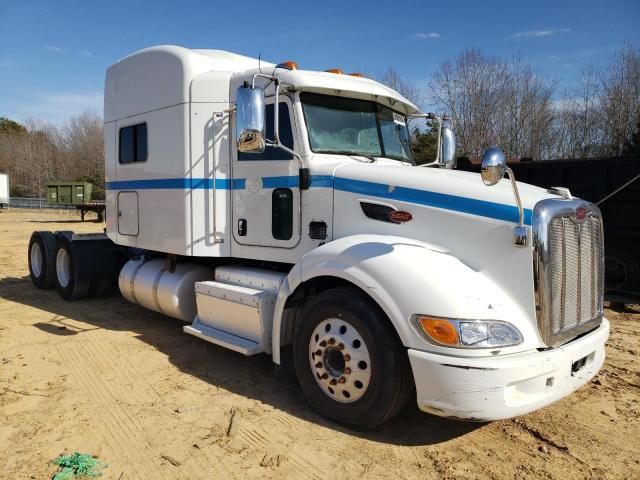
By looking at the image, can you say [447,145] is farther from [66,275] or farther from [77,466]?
[66,275]

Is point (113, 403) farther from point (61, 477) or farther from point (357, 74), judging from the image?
point (357, 74)

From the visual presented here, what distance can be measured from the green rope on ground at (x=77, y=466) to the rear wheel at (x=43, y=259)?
19.8 feet

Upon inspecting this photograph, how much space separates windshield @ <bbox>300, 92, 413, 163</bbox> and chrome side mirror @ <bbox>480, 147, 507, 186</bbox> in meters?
1.83

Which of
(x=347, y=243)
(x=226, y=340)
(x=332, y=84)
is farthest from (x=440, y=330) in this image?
(x=332, y=84)

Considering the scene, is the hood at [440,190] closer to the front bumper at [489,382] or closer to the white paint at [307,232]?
the white paint at [307,232]

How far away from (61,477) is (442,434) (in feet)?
8.61

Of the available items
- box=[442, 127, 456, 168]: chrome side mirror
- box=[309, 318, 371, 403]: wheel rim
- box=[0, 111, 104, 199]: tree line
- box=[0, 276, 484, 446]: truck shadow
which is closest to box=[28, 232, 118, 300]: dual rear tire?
box=[0, 276, 484, 446]: truck shadow

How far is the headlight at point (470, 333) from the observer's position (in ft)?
10.7

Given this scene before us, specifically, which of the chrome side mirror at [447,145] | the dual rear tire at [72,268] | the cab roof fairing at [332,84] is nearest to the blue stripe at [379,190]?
the cab roof fairing at [332,84]

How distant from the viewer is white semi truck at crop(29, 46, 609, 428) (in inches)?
132

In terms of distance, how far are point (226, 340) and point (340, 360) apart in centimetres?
139

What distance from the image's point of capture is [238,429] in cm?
387

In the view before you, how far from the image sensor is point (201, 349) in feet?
19.0

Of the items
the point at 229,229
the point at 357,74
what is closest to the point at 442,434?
the point at 229,229
